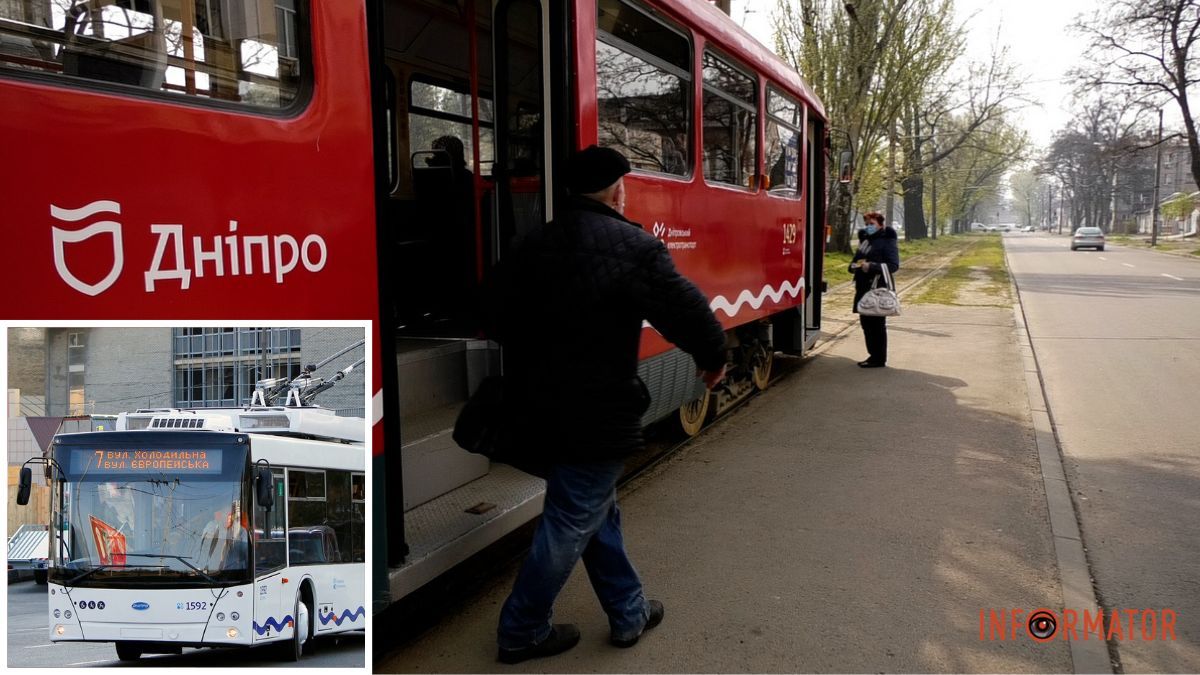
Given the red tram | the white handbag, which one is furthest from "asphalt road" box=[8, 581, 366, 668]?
the white handbag

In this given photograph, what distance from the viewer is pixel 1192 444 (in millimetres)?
7121

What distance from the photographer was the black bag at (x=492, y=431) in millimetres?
3371

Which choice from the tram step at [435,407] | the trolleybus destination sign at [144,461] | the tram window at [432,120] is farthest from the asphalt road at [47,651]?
the tram window at [432,120]

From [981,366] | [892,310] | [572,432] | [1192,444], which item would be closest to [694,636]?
[572,432]

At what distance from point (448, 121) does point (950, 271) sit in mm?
25640

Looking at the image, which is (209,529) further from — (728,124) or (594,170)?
(728,124)

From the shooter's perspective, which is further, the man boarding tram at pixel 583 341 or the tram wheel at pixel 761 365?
the tram wheel at pixel 761 365

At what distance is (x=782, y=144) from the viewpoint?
8602 mm

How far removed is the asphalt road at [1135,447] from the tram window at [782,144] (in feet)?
9.96

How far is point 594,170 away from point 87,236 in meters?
1.62

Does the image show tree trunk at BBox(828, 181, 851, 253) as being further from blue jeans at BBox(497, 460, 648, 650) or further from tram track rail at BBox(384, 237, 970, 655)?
blue jeans at BBox(497, 460, 648, 650)

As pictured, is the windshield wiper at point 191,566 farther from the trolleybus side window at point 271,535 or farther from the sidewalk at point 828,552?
the sidewalk at point 828,552

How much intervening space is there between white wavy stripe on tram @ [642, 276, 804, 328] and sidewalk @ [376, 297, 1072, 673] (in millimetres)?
998

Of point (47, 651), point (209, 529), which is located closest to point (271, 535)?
point (209, 529)
